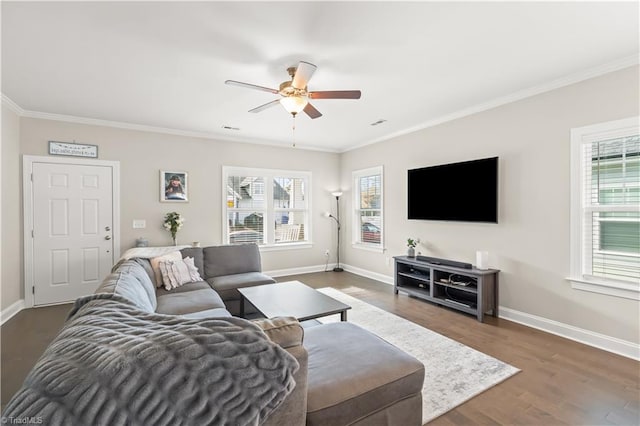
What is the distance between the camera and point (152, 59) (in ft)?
8.57

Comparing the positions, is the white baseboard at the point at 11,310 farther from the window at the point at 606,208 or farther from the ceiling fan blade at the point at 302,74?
the window at the point at 606,208

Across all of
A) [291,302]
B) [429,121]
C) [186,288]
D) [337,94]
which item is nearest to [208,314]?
[291,302]

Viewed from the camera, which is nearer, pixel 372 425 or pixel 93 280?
pixel 372 425

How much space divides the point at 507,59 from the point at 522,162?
131 centimetres

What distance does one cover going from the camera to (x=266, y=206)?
19.0ft

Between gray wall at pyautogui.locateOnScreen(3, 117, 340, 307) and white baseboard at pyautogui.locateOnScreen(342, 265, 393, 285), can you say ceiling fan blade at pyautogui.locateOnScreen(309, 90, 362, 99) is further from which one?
white baseboard at pyautogui.locateOnScreen(342, 265, 393, 285)

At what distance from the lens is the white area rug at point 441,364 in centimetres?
206

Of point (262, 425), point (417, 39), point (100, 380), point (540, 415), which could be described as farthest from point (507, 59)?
point (100, 380)

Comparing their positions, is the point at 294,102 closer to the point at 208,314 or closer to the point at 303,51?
the point at 303,51

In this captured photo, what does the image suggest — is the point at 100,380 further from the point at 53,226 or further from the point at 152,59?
the point at 53,226

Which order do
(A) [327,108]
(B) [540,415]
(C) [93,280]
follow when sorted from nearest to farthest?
1. (B) [540,415]
2. (A) [327,108]
3. (C) [93,280]

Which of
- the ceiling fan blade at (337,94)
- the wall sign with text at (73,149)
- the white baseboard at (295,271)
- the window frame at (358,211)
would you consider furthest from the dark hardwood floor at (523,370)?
the ceiling fan blade at (337,94)

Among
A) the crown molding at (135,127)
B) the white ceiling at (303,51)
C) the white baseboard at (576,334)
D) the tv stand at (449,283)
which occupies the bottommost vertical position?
the white baseboard at (576,334)

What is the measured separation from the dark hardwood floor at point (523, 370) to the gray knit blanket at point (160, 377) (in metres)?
1.49
